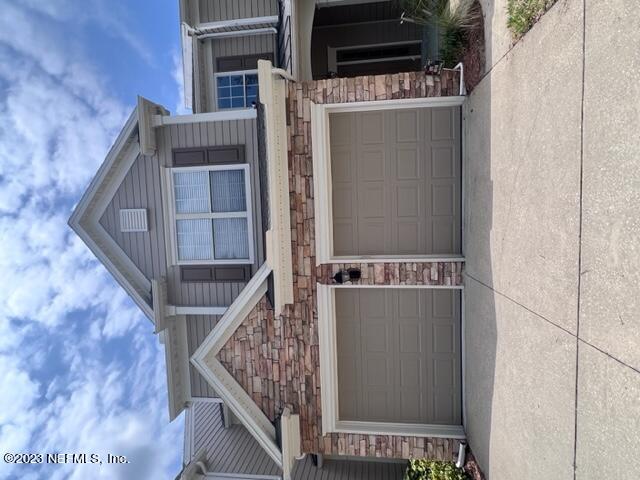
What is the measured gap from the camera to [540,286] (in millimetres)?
4383

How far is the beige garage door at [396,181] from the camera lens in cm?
720

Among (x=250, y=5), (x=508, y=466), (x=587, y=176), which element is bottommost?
(x=508, y=466)

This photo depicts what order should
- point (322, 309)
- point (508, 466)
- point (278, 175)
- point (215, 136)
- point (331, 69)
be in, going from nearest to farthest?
point (508, 466) < point (278, 175) < point (322, 309) < point (215, 136) < point (331, 69)

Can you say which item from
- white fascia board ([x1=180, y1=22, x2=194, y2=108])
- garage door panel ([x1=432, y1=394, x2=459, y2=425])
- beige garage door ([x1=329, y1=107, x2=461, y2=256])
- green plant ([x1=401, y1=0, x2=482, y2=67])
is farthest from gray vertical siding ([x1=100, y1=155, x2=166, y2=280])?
garage door panel ([x1=432, y1=394, x2=459, y2=425])

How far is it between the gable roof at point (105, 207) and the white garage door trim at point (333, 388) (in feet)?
12.1

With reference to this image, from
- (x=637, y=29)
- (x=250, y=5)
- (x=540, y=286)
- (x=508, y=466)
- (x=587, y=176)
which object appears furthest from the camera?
(x=250, y=5)

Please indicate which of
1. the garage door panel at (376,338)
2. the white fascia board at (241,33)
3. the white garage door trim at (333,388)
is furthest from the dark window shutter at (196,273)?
the white fascia board at (241,33)

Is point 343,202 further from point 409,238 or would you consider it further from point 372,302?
point 372,302

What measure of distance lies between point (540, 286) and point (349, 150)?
164 inches

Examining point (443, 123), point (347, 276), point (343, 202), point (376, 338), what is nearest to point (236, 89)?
point (343, 202)

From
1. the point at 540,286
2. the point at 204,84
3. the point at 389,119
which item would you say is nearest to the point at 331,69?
the point at 204,84

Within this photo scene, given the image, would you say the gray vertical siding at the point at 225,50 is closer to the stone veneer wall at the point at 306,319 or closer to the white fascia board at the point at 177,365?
the stone veneer wall at the point at 306,319

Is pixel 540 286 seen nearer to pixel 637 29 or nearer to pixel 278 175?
pixel 637 29

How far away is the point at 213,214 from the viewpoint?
797 centimetres
